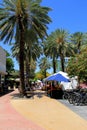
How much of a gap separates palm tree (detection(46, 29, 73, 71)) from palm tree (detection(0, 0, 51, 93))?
23.9 metres

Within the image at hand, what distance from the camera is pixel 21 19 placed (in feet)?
117

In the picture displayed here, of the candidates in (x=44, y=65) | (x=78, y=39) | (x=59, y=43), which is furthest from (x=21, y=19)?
(x=44, y=65)

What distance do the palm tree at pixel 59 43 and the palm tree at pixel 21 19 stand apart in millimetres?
23859

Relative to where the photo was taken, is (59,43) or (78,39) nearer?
(59,43)

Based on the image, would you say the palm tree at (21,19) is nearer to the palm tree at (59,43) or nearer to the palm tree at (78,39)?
the palm tree at (59,43)

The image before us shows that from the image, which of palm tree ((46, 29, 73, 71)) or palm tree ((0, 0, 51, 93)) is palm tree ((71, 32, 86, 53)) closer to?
palm tree ((46, 29, 73, 71))

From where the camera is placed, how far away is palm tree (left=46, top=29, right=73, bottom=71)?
61281 millimetres

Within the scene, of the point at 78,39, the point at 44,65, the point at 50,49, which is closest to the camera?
the point at 50,49

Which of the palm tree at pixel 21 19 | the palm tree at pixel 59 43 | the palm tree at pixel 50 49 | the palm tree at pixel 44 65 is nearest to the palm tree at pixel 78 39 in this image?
the palm tree at pixel 59 43

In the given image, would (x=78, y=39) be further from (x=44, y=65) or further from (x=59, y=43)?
(x=44, y=65)

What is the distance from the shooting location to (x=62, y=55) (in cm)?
6266

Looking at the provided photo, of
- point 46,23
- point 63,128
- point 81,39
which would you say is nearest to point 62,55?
point 81,39

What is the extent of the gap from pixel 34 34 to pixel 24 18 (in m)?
2.22

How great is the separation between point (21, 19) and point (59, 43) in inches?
1024
